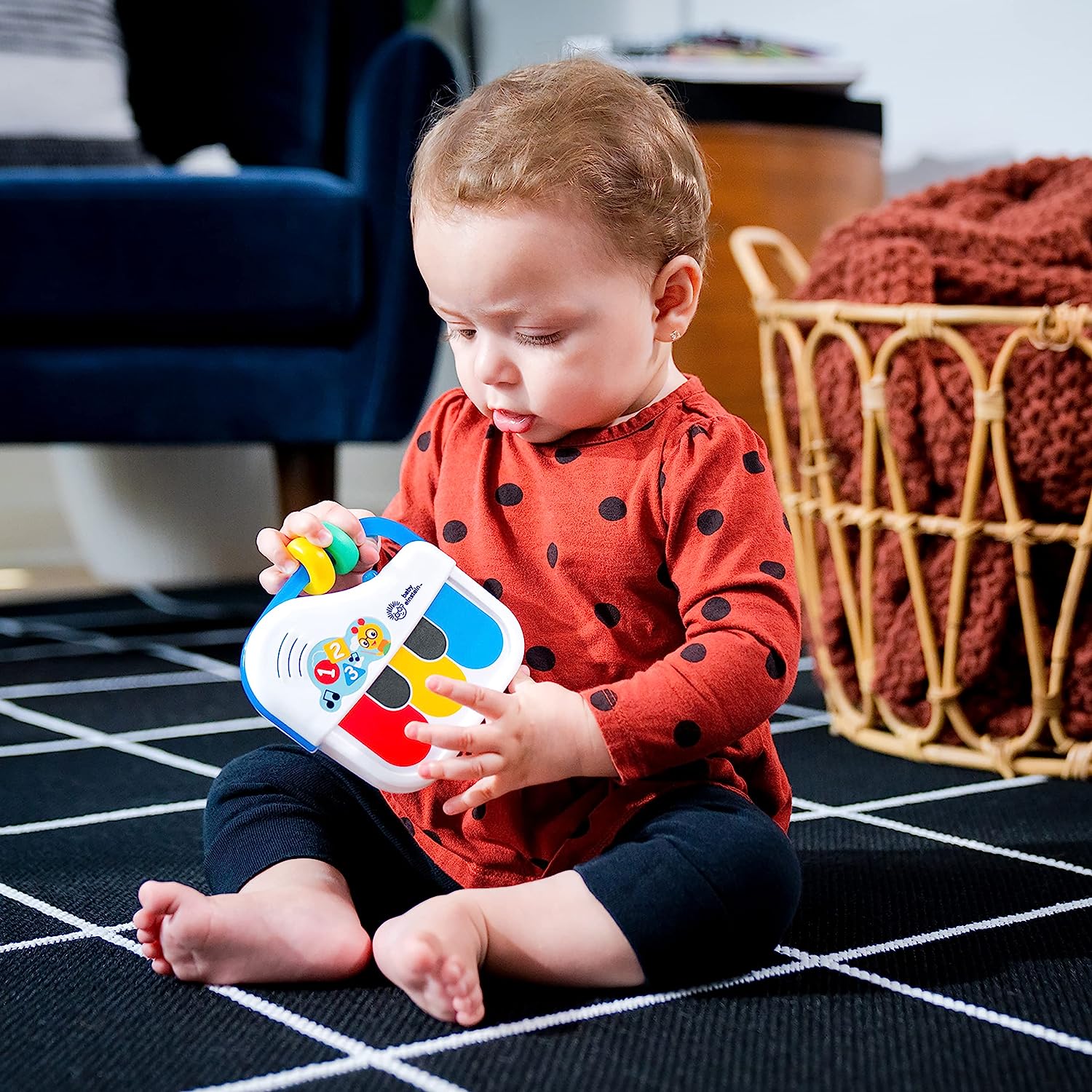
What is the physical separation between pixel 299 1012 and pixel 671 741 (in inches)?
7.0

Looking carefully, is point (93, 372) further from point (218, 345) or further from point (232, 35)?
point (232, 35)

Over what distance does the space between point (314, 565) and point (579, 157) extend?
0.68 feet

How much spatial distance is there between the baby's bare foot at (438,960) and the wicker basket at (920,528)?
0.49 metres

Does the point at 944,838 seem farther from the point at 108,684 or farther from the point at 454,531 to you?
the point at 108,684

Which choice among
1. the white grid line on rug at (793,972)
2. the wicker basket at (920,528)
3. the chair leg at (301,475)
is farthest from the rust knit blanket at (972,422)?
the chair leg at (301,475)

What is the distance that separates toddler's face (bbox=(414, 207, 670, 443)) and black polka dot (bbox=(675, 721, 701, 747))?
15cm

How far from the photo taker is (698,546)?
0.61 meters

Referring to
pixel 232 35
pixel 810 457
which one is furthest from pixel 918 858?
pixel 232 35

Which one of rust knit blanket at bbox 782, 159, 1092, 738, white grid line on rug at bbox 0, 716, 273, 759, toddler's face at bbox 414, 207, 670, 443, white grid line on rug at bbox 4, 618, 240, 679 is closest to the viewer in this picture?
toddler's face at bbox 414, 207, 670, 443

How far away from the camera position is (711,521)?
24.1 inches

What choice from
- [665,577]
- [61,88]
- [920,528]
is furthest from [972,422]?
[61,88]

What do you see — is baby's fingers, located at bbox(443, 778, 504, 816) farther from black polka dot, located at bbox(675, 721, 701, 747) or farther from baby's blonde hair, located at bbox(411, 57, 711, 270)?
baby's blonde hair, located at bbox(411, 57, 711, 270)

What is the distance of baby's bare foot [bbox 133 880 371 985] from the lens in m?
0.55

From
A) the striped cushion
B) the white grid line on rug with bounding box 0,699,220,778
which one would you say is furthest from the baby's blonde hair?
the striped cushion
